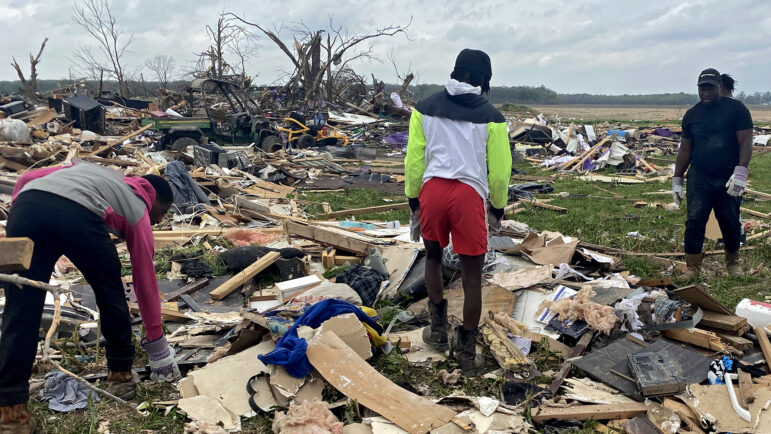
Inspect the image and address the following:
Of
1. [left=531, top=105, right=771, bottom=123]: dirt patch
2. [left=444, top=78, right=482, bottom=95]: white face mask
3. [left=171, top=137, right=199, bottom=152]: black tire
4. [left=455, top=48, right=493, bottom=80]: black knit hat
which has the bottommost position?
[left=171, top=137, right=199, bottom=152]: black tire

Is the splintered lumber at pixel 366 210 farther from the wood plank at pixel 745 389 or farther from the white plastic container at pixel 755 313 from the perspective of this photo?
the wood plank at pixel 745 389

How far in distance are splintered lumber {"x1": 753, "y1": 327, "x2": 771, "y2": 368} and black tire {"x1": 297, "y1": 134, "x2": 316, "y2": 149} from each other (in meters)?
16.2

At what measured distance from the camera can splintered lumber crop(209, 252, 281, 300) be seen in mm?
5367

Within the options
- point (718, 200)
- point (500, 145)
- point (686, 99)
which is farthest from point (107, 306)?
point (686, 99)

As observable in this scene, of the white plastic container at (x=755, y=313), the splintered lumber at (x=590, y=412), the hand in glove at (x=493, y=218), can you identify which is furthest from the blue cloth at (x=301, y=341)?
the white plastic container at (x=755, y=313)

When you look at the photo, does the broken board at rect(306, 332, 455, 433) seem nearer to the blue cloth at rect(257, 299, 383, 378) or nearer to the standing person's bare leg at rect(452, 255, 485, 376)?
the blue cloth at rect(257, 299, 383, 378)

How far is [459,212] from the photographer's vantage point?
3.43 metres

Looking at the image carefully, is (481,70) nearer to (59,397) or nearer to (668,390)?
(668,390)

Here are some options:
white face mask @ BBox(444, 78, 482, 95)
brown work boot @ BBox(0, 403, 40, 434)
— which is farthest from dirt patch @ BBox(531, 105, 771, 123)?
brown work boot @ BBox(0, 403, 40, 434)

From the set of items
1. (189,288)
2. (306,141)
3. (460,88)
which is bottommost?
(189,288)

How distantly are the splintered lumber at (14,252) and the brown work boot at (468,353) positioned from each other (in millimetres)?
2603

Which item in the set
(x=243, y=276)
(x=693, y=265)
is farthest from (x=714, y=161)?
(x=243, y=276)

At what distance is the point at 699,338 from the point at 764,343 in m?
0.41

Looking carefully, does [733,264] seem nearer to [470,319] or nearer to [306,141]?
[470,319]
